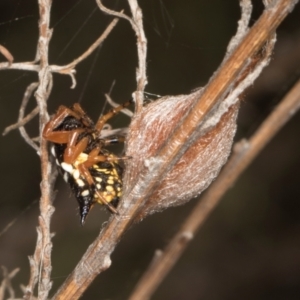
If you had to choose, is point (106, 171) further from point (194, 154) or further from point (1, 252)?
point (1, 252)

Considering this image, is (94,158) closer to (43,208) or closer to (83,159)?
(83,159)

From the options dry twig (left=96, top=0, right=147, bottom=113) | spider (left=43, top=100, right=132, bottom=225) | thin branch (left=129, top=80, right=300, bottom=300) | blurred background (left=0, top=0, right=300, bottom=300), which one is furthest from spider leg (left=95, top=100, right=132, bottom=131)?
blurred background (left=0, top=0, right=300, bottom=300)

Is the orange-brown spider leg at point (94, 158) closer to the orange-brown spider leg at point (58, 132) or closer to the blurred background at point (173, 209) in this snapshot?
the orange-brown spider leg at point (58, 132)

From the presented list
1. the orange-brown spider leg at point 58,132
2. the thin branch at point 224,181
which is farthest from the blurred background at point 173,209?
the thin branch at point 224,181

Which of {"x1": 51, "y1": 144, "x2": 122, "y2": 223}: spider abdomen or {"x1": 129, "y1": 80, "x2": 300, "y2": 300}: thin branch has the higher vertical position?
{"x1": 129, "y1": 80, "x2": 300, "y2": 300}: thin branch

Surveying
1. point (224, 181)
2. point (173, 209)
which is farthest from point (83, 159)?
point (173, 209)

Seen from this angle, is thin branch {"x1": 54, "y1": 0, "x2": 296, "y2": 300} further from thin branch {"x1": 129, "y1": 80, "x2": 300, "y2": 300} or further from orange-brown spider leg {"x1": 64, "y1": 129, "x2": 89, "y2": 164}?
orange-brown spider leg {"x1": 64, "y1": 129, "x2": 89, "y2": 164}
